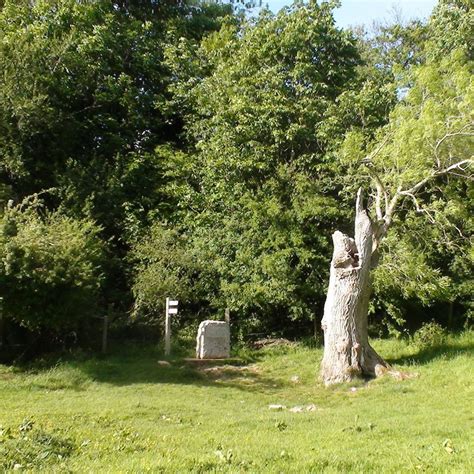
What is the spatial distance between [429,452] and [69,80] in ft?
66.1

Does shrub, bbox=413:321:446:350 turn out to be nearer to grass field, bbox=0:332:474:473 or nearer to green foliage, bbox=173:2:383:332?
grass field, bbox=0:332:474:473

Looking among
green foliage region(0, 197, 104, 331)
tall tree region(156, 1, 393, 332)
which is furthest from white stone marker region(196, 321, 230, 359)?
green foliage region(0, 197, 104, 331)

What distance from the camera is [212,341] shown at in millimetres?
16828

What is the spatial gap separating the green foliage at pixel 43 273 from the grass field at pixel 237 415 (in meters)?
1.39

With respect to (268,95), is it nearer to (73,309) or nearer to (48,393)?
(73,309)

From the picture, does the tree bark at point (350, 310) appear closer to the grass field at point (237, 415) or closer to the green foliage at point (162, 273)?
the grass field at point (237, 415)

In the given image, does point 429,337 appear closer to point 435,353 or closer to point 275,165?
point 435,353

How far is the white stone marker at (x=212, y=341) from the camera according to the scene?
1669 cm

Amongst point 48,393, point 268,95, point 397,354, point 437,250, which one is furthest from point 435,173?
point 48,393

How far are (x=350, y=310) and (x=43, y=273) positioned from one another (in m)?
7.82

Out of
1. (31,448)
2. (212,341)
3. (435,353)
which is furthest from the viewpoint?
(212,341)

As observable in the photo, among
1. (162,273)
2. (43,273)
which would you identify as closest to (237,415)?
(43,273)

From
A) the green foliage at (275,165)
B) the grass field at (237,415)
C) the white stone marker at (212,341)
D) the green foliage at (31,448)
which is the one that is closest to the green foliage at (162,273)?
the green foliage at (275,165)

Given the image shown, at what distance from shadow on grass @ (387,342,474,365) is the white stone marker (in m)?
4.91
